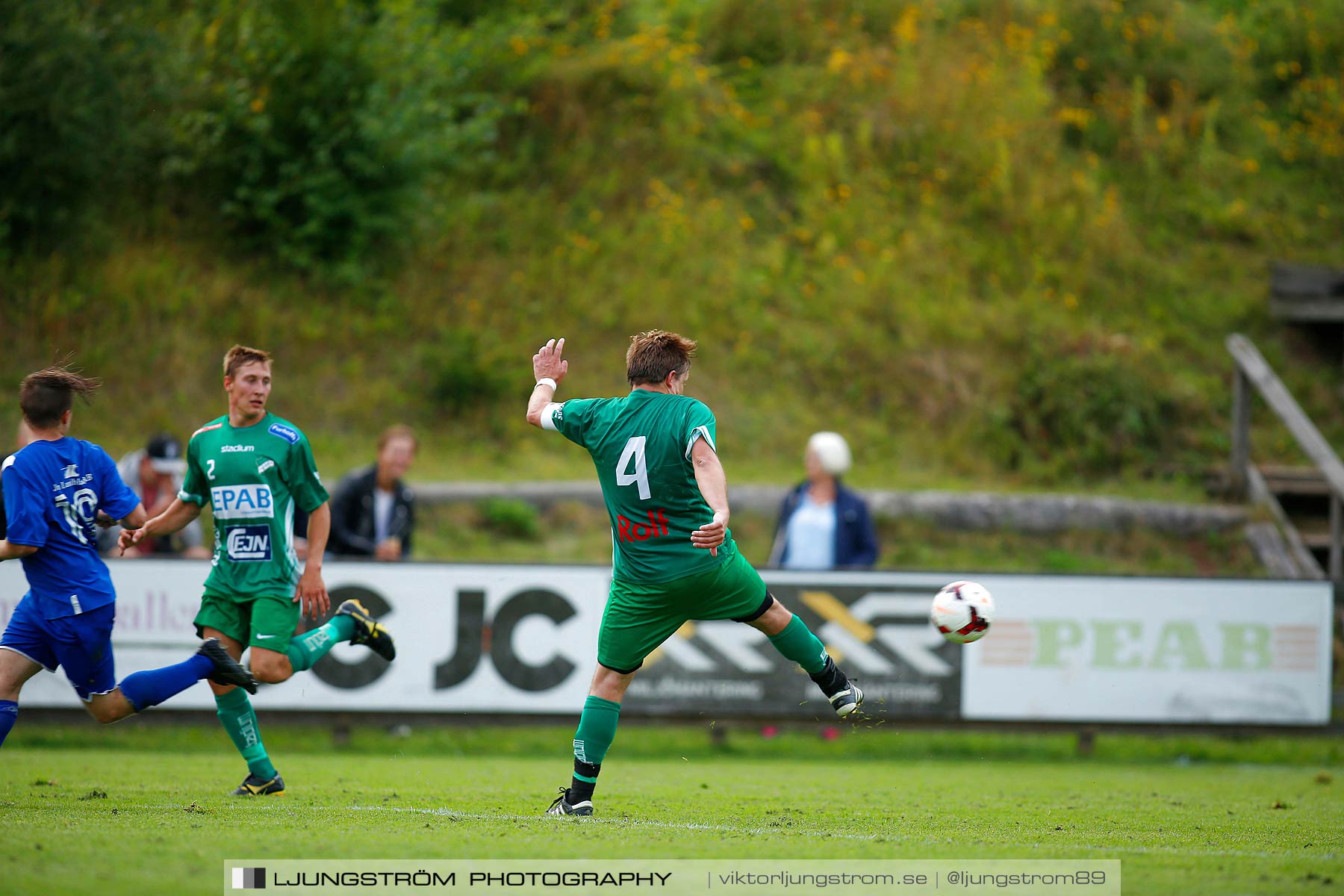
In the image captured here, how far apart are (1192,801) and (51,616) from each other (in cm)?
627

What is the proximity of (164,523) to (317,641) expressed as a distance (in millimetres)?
1022

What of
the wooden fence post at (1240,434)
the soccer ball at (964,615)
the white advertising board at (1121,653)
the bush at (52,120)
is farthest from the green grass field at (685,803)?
the bush at (52,120)

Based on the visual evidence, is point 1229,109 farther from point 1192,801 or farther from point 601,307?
point 1192,801

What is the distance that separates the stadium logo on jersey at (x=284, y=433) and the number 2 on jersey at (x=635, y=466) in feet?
6.38

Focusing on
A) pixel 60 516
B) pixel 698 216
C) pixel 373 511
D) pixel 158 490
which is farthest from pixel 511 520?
pixel 60 516

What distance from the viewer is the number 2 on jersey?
20.2 ft

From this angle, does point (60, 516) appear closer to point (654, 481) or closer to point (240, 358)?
point (240, 358)

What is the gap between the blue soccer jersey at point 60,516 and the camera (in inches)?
249

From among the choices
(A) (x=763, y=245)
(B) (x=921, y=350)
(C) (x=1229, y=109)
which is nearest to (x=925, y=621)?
(B) (x=921, y=350)

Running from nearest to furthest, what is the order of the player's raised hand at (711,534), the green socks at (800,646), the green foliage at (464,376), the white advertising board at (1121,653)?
1. the player's raised hand at (711,534)
2. the green socks at (800,646)
3. the white advertising board at (1121,653)
4. the green foliage at (464,376)

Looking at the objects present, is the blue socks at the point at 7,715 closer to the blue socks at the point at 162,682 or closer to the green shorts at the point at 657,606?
the blue socks at the point at 162,682

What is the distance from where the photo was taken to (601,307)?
17766 mm

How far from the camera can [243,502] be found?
6918 millimetres

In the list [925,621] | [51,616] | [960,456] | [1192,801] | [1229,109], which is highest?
[1229,109]
